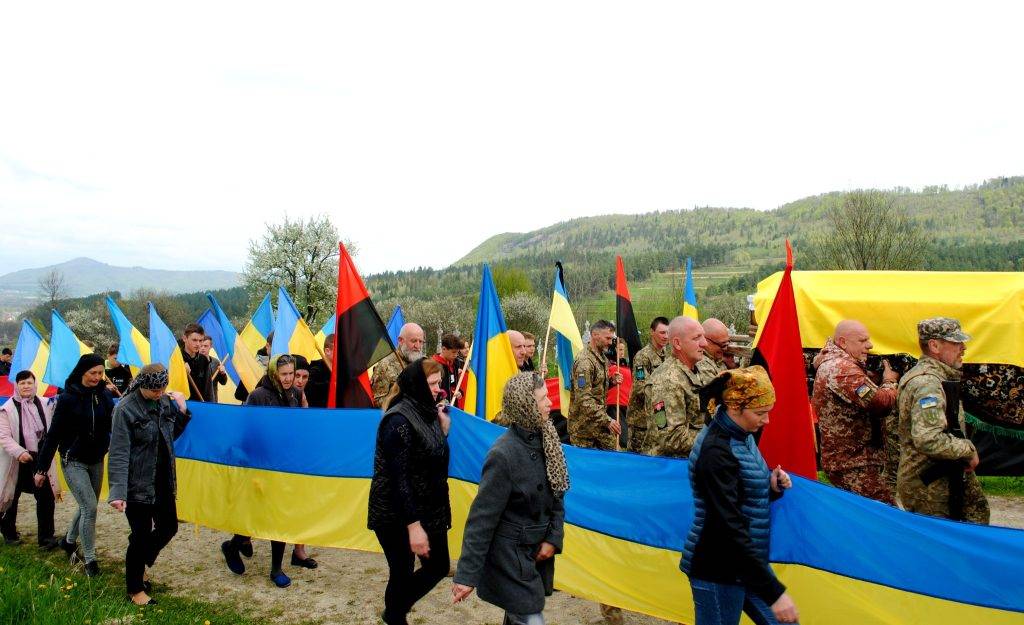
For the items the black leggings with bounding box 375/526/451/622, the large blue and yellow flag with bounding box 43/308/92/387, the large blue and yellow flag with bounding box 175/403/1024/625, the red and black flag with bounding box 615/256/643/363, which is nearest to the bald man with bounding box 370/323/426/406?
the large blue and yellow flag with bounding box 175/403/1024/625

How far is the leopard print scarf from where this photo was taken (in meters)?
3.61

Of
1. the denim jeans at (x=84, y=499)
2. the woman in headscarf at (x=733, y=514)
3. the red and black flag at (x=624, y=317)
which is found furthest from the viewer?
the red and black flag at (x=624, y=317)

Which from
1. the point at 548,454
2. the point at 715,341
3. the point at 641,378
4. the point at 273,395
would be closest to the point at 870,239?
the point at 641,378

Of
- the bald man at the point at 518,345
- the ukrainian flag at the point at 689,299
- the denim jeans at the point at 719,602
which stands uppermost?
the ukrainian flag at the point at 689,299

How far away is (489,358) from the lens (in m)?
6.25

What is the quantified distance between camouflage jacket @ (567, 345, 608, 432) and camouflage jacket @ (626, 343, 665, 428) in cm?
30

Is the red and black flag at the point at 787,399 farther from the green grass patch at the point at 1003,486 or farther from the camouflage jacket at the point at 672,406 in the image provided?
the green grass patch at the point at 1003,486

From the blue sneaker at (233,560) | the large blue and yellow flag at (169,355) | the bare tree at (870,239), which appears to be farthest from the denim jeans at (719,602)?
the bare tree at (870,239)

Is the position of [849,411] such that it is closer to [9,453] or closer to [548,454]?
[548,454]

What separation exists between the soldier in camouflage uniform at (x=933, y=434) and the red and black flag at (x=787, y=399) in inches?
30.4

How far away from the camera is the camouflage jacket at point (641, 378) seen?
6.95 metres

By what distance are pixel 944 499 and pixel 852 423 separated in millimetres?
836

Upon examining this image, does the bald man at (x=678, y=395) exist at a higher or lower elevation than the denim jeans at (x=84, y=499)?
higher

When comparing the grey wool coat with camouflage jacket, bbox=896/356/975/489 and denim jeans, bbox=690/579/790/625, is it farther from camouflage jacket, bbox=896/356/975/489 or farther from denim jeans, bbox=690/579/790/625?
camouflage jacket, bbox=896/356/975/489
